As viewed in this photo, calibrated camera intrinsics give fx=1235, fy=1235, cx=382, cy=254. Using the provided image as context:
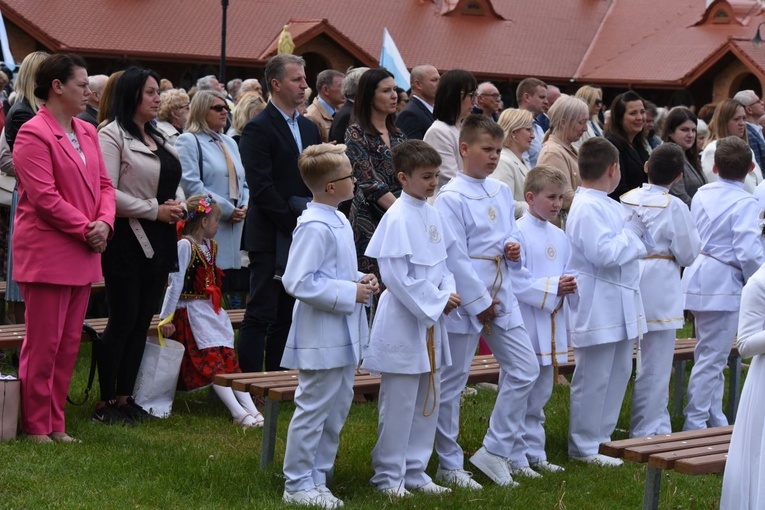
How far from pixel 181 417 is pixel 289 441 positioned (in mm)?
2030

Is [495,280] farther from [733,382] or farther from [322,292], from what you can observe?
[733,382]

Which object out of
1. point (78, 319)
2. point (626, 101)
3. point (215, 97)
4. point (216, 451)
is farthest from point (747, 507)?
point (215, 97)

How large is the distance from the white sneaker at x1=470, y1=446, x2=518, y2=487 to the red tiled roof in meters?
20.3

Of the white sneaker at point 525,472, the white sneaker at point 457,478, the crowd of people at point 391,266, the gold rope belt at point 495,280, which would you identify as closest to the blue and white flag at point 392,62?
the crowd of people at point 391,266

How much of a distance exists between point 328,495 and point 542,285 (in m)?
1.82

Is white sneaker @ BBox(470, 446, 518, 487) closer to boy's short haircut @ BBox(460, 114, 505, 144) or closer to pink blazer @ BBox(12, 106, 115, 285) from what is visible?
boy's short haircut @ BBox(460, 114, 505, 144)

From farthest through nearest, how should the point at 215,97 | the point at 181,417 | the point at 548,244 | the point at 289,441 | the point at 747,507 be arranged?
the point at 215,97, the point at 181,417, the point at 548,244, the point at 289,441, the point at 747,507

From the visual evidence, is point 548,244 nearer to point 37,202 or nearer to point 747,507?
point 747,507

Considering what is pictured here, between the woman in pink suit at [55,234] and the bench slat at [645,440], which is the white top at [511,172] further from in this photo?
the woman in pink suit at [55,234]

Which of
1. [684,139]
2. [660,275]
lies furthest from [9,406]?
[684,139]

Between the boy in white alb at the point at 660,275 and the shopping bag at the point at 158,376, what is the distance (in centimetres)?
296

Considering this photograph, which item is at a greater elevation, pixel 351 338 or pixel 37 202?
pixel 37 202

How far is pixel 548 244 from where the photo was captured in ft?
23.6

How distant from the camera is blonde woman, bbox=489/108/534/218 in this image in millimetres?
9070
